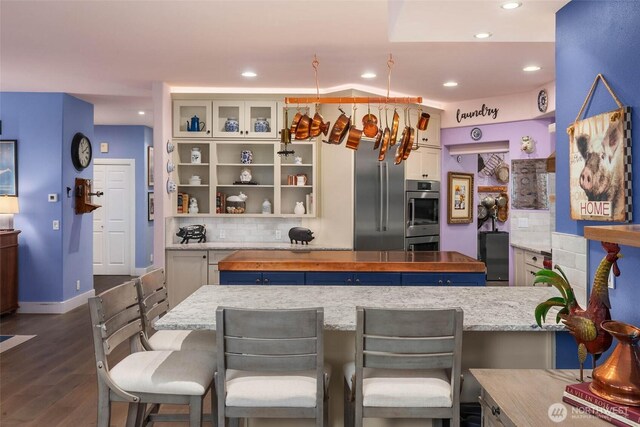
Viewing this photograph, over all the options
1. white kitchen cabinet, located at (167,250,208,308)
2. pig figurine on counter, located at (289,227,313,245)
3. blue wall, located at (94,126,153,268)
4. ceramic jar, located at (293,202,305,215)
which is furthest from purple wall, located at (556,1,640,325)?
blue wall, located at (94,126,153,268)

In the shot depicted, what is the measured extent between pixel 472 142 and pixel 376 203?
1.74 m

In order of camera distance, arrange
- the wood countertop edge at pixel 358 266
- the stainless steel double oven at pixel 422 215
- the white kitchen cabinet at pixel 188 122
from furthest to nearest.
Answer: the stainless steel double oven at pixel 422 215
the white kitchen cabinet at pixel 188 122
the wood countertop edge at pixel 358 266

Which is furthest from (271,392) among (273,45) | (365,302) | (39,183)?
Result: (39,183)

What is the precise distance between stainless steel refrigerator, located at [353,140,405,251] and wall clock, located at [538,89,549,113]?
175 centimetres

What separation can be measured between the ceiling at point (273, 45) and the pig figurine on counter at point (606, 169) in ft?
A: 2.96

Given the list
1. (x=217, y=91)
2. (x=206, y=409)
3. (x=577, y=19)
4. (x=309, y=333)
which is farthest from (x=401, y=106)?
(x=309, y=333)

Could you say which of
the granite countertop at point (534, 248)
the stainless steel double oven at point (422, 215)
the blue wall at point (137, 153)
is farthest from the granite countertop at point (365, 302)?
the blue wall at point (137, 153)

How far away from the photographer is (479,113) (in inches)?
263

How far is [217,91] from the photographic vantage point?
6.14m

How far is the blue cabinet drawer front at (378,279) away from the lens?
414cm

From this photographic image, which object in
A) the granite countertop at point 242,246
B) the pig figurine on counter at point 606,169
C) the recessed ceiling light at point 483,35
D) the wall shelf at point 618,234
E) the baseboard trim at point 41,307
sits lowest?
the baseboard trim at point 41,307

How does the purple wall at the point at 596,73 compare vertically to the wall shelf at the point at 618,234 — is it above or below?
above

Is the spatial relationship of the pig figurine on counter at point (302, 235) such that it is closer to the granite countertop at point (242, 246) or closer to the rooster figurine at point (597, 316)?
the granite countertop at point (242, 246)

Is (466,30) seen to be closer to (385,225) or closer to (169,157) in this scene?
(385,225)
